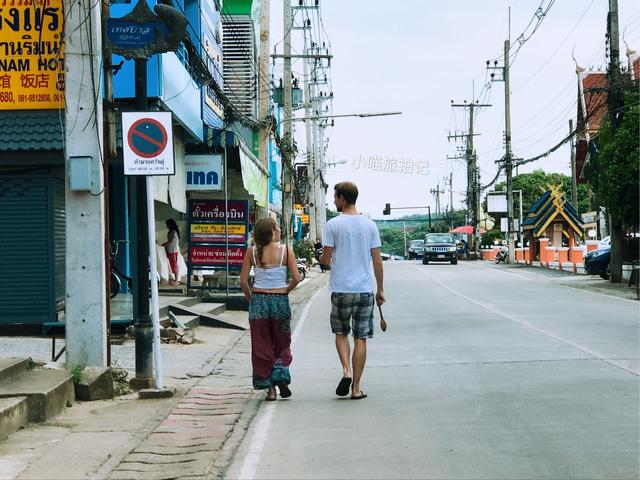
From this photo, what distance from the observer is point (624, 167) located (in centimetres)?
2769

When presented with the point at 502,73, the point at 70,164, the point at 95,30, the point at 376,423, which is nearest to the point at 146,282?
the point at 70,164

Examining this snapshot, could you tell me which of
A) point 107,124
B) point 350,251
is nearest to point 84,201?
point 107,124

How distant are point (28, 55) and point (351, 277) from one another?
6.98m

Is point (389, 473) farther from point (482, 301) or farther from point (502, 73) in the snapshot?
point (502, 73)

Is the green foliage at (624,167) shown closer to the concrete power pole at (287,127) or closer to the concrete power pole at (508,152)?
the concrete power pole at (287,127)

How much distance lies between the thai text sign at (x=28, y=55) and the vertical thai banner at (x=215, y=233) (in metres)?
8.40

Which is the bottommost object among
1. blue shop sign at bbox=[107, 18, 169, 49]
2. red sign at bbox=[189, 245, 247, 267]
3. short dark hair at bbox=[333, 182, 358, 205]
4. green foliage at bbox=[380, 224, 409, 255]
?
green foliage at bbox=[380, 224, 409, 255]

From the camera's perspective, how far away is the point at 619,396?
876 cm

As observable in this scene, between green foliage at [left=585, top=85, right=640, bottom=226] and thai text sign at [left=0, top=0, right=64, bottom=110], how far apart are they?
1855 centimetres

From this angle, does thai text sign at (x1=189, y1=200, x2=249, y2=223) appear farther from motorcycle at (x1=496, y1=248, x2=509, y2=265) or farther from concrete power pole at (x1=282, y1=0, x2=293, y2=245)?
motorcycle at (x1=496, y1=248, x2=509, y2=265)

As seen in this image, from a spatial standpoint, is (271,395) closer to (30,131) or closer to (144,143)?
(144,143)

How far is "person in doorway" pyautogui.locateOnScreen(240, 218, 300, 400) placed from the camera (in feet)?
30.3

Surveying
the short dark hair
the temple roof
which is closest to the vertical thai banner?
the short dark hair

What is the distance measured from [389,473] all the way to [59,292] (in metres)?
9.70
